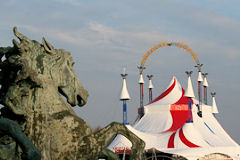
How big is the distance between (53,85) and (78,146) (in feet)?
2.05

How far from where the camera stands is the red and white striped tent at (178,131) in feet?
69.3

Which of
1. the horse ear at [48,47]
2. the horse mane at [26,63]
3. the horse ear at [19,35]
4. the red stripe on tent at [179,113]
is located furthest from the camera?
the red stripe on tent at [179,113]

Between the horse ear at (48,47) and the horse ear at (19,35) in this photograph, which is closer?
the horse ear at (19,35)

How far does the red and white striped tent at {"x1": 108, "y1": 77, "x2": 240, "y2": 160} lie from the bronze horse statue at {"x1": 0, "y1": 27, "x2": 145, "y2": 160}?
16882 millimetres

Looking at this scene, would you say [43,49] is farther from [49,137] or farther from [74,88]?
[49,137]

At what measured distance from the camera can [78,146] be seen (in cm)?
391

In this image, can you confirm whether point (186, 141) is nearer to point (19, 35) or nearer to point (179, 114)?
point (179, 114)

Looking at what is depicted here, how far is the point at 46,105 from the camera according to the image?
3.91 meters

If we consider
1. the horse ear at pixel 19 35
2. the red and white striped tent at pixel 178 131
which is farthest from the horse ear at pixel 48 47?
the red and white striped tent at pixel 178 131

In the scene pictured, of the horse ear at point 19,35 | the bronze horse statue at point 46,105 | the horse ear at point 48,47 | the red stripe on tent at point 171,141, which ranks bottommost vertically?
the red stripe on tent at point 171,141

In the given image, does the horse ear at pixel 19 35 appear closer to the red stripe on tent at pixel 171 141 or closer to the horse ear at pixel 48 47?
the horse ear at pixel 48 47

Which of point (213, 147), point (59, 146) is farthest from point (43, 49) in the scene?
point (213, 147)

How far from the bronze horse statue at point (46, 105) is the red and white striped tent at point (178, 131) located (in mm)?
16882

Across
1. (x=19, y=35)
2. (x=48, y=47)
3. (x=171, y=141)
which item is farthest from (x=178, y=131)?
(x=19, y=35)
